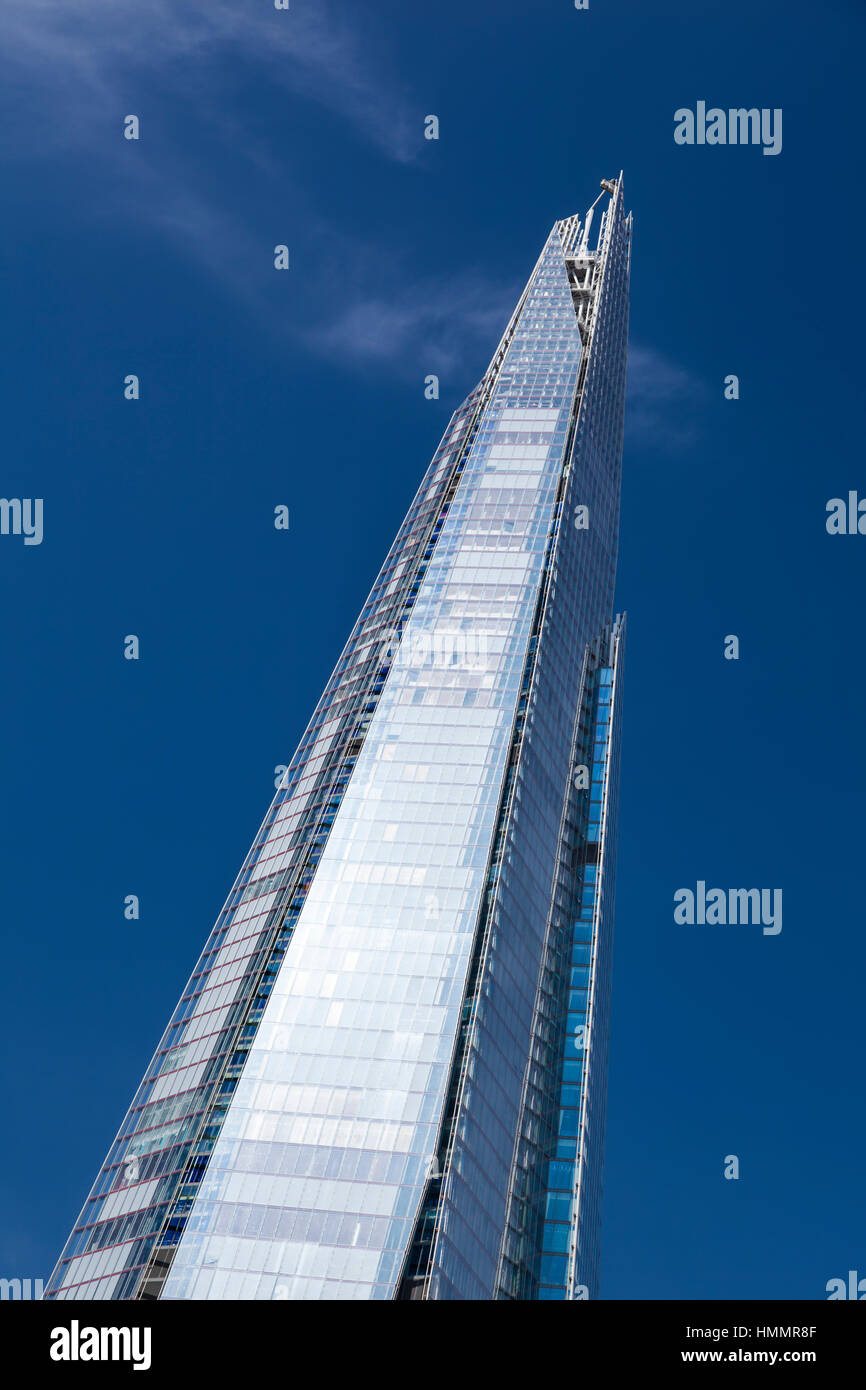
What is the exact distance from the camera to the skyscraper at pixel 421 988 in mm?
125000

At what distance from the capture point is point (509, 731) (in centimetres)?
16325

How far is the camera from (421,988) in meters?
140

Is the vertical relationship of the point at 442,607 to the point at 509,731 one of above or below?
above

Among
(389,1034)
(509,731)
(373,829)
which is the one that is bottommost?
(389,1034)

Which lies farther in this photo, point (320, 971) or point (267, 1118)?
point (320, 971)

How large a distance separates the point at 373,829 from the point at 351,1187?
40.1m

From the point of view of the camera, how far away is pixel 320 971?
14288 cm

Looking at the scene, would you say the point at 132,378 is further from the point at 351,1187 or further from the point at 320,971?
the point at 351,1187

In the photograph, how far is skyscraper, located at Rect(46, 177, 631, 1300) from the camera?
12500cm

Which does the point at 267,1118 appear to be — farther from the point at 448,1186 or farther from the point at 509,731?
the point at 509,731
